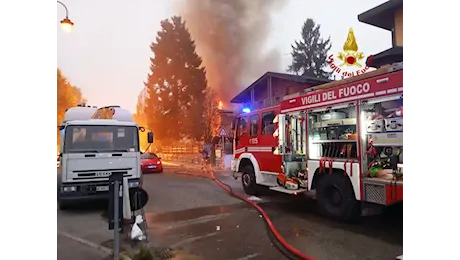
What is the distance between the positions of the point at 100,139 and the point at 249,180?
378 centimetres

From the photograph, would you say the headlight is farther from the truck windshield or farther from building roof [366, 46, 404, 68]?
building roof [366, 46, 404, 68]

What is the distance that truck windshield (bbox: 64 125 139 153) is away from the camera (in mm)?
6879

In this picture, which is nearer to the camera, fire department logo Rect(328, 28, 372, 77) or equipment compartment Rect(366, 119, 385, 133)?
equipment compartment Rect(366, 119, 385, 133)

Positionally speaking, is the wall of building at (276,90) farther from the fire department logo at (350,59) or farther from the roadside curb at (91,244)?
the roadside curb at (91,244)

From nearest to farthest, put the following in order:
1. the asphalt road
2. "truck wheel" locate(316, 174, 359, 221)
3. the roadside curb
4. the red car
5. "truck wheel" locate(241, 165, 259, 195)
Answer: the roadside curb < the asphalt road < "truck wheel" locate(316, 174, 359, 221) < "truck wheel" locate(241, 165, 259, 195) < the red car

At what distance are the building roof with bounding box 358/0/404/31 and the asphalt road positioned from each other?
746 centimetres

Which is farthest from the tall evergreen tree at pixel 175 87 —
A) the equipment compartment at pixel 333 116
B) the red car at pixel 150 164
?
the equipment compartment at pixel 333 116

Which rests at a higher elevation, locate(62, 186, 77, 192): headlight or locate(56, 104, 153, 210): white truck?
locate(56, 104, 153, 210): white truck

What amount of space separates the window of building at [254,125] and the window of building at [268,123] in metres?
0.26

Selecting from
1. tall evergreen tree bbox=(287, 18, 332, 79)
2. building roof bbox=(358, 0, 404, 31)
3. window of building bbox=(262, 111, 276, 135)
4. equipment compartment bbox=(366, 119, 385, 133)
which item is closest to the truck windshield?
window of building bbox=(262, 111, 276, 135)

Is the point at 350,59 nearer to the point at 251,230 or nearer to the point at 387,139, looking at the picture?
the point at 387,139

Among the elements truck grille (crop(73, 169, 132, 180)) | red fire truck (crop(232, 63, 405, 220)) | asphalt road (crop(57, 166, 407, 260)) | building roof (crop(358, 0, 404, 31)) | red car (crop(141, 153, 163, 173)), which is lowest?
asphalt road (crop(57, 166, 407, 260))

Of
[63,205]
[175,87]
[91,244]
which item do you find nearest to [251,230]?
[91,244]
